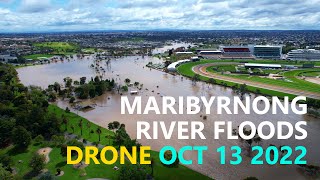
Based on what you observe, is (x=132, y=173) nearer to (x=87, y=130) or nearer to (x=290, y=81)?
(x=87, y=130)

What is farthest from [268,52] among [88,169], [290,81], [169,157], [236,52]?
[88,169]

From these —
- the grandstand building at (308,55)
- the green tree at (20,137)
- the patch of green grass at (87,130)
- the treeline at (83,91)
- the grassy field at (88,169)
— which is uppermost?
the grandstand building at (308,55)

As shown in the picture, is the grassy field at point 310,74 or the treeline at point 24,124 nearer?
the treeline at point 24,124

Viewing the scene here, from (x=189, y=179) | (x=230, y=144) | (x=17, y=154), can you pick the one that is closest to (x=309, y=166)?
(x=230, y=144)

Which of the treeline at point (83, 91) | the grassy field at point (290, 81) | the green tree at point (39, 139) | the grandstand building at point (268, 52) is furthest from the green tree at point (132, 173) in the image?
the grandstand building at point (268, 52)

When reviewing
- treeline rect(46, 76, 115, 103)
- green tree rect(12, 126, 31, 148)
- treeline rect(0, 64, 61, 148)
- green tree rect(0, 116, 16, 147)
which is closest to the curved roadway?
treeline rect(46, 76, 115, 103)

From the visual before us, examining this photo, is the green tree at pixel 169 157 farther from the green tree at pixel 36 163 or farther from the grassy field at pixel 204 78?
the grassy field at pixel 204 78
